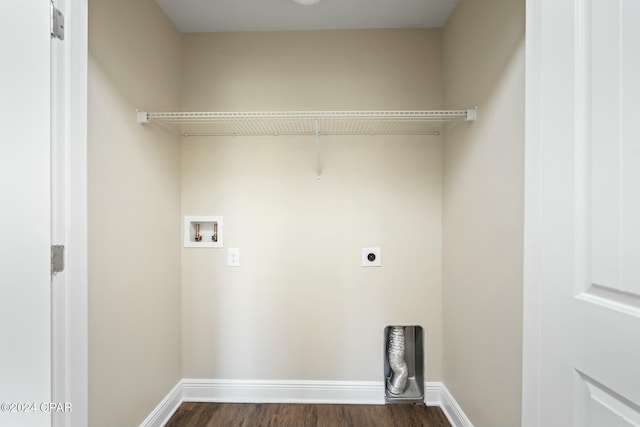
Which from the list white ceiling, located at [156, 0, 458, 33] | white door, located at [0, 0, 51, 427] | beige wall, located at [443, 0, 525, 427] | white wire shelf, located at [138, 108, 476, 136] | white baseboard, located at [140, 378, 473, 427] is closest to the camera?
white door, located at [0, 0, 51, 427]

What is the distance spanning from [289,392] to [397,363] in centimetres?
75

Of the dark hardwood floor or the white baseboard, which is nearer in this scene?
Result: the dark hardwood floor

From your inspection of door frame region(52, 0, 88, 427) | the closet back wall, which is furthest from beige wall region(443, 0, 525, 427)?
door frame region(52, 0, 88, 427)

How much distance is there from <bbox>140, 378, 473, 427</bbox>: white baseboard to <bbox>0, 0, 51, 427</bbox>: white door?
1192 mm

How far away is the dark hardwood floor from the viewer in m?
1.71

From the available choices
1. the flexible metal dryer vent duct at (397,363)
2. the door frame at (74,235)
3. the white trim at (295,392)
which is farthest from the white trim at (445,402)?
the door frame at (74,235)

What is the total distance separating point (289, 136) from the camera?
191 centimetres

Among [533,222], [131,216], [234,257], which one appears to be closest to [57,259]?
[131,216]

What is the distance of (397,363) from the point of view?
1907mm

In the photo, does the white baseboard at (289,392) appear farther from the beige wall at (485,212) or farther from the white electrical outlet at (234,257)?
the white electrical outlet at (234,257)

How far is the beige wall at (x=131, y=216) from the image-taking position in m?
1.23

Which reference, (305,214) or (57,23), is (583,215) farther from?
(57,23)

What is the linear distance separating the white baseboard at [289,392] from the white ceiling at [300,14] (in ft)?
7.75

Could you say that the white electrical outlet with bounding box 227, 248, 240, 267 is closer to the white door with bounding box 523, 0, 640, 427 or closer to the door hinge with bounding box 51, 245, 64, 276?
the door hinge with bounding box 51, 245, 64, 276
